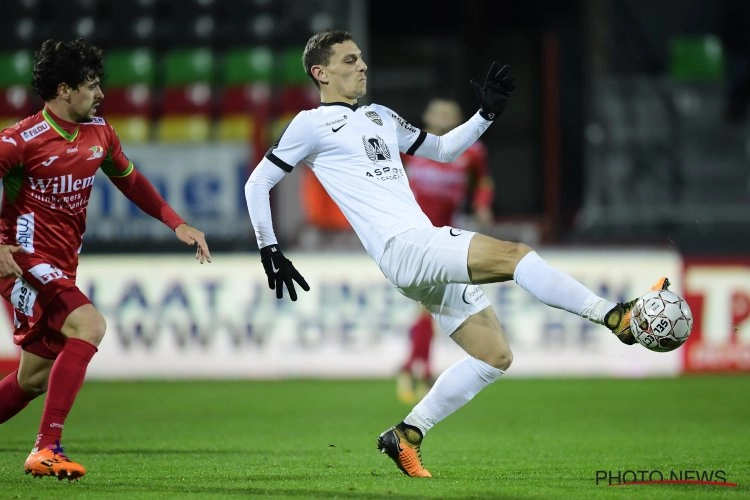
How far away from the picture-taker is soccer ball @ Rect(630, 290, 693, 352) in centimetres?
491

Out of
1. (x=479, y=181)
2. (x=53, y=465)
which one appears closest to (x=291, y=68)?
(x=479, y=181)

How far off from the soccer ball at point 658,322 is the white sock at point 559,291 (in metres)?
0.14

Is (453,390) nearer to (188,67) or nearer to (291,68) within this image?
(291,68)

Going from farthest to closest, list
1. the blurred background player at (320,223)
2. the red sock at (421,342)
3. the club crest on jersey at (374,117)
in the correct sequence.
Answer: the blurred background player at (320,223), the red sock at (421,342), the club crest on jersey at (374,117)

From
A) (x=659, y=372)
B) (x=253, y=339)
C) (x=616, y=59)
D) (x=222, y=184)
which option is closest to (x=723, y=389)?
(x=659, y=372)

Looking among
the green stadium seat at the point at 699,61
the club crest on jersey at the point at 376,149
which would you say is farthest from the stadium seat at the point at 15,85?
the club crest on jersey at the point at 376,149

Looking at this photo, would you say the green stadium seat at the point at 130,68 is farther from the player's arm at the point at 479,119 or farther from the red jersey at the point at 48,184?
the player's arm at the point at 479,119

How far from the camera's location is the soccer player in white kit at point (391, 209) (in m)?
5.50

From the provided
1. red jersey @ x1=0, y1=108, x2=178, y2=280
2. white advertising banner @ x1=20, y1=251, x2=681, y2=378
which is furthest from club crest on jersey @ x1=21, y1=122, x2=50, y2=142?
white advertising banner @ x1=20, y1=251, x2=681, y2=378

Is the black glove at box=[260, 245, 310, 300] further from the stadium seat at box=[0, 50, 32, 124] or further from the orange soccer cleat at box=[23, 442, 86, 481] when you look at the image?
the stadium seat at box=[0, 50, 32, 124]

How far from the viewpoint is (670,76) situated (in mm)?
16656

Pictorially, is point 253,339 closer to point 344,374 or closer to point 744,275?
point 344,374

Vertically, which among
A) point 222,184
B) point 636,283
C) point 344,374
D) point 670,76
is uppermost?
point 670,76

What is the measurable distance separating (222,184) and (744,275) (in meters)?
5.85
